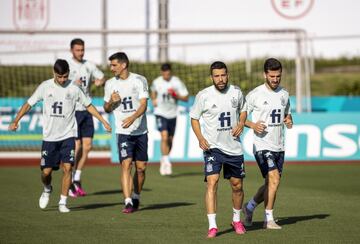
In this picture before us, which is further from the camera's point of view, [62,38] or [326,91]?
[326,91]

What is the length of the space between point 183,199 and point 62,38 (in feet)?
50.9

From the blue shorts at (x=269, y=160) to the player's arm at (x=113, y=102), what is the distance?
107 inches

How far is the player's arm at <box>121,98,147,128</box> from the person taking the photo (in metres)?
14.9

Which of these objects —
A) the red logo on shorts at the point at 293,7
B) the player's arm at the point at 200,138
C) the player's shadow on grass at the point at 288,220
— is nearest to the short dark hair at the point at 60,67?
the player's arm at the point at 200,138

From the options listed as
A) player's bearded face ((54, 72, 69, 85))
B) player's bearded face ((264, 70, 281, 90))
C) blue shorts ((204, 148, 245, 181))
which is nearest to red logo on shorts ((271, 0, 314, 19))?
player's bearded face ((54, 72, 69, 85))

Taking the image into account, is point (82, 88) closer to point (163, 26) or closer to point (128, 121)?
point (128, 121)

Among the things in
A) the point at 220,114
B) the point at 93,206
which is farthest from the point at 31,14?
the point at 220,114

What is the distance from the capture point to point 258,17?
35688mm

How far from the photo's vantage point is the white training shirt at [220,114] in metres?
12.7

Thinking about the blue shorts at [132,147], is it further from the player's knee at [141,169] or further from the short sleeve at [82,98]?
the short sleeve at [82,98]

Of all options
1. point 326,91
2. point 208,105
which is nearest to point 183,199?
point 208,105

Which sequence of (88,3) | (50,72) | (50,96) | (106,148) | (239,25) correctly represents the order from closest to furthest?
(50,96)
(106,148)
(50,72)
(88,3)
(239,25)

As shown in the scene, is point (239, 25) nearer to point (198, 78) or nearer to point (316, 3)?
point (316, 3)

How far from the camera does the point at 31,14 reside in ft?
105
